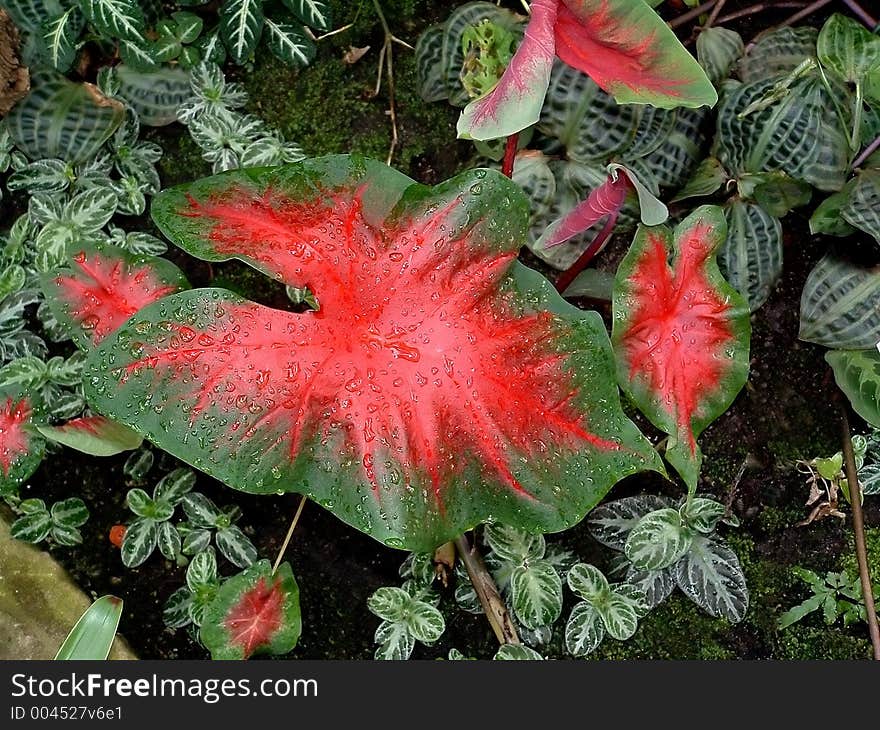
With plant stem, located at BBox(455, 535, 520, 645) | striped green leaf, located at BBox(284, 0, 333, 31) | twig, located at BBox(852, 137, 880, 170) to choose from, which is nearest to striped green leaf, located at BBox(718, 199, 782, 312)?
twig, located at BBox(852, 137, 880, 170)

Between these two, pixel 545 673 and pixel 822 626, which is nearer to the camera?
pixel 545 673

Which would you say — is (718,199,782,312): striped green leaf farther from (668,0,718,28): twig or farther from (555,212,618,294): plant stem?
(668,0,718,28): twig

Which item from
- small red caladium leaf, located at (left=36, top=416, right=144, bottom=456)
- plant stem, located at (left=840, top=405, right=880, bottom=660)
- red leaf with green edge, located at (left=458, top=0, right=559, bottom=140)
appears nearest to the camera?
red leaf with green edge, located at (left=458, top=0, right=559, bottom=140)

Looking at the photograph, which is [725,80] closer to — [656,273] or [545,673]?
[656,273]

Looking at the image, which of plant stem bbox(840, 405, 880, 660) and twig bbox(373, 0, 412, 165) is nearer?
plant stem bbox(840, 405, 880, 660)

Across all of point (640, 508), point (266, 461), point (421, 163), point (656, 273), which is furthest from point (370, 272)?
point (640, 508)

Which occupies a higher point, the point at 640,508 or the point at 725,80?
the point at 725,80

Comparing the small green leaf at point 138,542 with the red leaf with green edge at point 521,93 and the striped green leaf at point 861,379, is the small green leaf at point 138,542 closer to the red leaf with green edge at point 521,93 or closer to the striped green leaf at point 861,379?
the red leaf with green edge at point 521,93

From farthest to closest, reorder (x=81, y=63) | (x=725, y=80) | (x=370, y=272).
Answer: (x=81, y=63) → (x=725, y=80) → (x=370, y=272)
